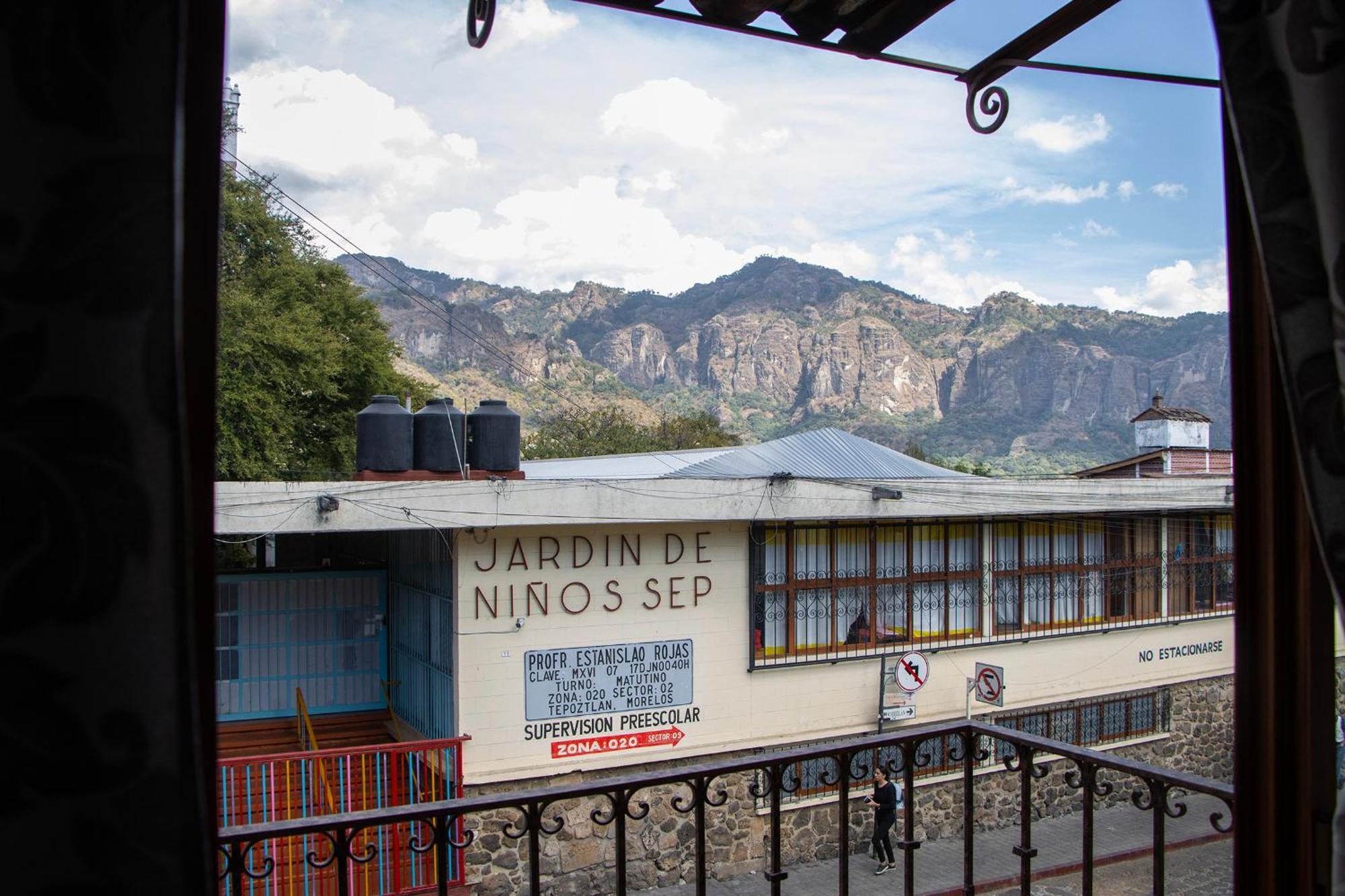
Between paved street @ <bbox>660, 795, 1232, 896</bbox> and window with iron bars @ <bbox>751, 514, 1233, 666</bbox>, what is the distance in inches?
83.1

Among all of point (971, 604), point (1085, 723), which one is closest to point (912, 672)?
point (971, 604)

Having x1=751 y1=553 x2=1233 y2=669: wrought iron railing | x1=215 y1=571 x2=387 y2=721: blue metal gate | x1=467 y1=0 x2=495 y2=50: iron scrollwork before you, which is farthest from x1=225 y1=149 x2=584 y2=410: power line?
x1=467 y1=0 x2=495 y2=50: iron scrollwork

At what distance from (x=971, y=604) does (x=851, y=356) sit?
51.8 metres

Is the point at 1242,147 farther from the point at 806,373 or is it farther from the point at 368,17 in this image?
the point at 368,17

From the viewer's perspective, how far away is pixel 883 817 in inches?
375

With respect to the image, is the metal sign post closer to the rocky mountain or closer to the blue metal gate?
the blue metal gate

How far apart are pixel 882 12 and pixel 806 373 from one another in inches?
2395

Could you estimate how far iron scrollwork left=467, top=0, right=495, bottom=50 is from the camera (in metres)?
2.02

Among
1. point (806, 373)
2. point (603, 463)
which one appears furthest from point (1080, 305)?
point (603, 463)

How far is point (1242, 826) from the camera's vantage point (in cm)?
134

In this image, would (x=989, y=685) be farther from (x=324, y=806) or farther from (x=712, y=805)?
(x=712, y=805)

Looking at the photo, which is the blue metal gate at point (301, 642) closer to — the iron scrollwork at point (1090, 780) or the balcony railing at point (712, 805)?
the balcony railing at point (712, 805)

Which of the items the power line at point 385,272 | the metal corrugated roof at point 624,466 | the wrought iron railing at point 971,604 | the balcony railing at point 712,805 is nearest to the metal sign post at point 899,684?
the wrought iron railing at point 971,604

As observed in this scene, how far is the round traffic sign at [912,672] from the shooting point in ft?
34.4
